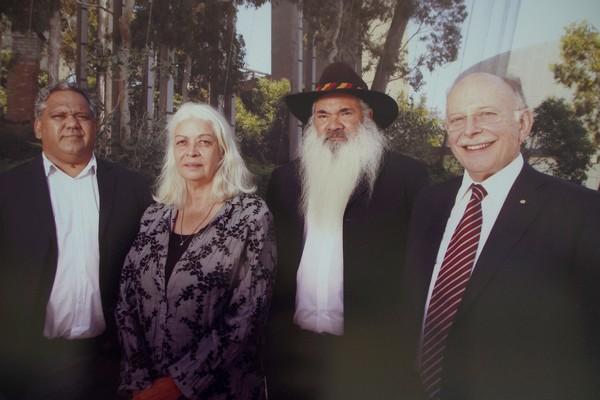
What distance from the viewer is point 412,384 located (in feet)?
6.10

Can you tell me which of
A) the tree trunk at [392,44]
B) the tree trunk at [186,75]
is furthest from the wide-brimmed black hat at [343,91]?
the tree trunk at [186,75]

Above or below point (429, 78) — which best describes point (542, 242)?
below

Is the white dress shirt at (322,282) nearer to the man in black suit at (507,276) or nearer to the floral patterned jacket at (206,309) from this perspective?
the floral patterned jacket at (206,309)

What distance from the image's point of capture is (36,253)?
204 cm

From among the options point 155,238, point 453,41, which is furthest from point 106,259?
point 453,41

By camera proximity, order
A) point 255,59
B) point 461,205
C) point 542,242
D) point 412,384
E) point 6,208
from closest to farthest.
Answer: point 542,242, point 461,205, point 412,384, point 6,208, point 255,59

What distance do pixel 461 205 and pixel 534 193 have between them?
29cm

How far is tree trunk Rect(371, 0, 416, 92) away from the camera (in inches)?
102

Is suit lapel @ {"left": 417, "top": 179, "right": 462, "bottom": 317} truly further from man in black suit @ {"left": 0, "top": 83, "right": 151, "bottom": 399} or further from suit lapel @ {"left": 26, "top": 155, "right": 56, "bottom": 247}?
suit lapel @ {"left": 26, "top": 155, "right": 56, "bottom": 247}

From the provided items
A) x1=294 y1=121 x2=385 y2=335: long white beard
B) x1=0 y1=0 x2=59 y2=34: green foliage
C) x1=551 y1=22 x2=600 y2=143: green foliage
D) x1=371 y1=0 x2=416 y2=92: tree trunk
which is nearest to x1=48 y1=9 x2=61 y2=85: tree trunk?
x1=0 y1=0 x2=59 y2=34: green foliage

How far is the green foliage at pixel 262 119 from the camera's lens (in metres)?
2.67

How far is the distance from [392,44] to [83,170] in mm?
1789

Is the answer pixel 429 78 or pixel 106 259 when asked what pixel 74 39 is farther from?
pixel 429 78

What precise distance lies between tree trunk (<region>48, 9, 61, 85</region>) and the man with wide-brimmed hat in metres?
1.34
